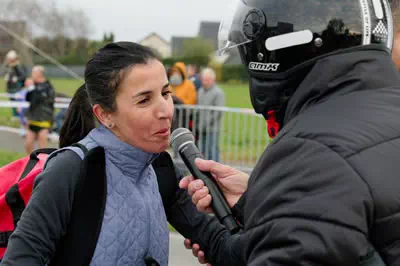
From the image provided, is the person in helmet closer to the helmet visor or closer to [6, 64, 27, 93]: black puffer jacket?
the helmet visor

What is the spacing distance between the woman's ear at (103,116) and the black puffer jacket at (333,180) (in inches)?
37.2

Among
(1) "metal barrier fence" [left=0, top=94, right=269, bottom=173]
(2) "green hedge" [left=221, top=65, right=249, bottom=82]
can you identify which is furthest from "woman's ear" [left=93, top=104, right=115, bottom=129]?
(2) "green hedge" [left=221, top=65, right=249, bottom=82]

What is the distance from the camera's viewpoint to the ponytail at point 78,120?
230 cm

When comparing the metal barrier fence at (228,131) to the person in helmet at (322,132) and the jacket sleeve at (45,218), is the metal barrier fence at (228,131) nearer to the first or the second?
the jacket sleeve at (45,218)

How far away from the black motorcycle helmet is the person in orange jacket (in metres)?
7.51

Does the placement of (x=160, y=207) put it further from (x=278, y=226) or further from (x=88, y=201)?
(x=278, y=226)

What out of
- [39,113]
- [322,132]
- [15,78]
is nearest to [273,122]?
[322,132]

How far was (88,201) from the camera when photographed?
74.3 inches

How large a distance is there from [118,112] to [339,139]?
1.08 metres

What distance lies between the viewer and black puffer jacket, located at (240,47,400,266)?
1083mm

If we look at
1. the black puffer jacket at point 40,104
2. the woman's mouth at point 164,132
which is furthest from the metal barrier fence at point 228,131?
the woman's mouth at point 164,132

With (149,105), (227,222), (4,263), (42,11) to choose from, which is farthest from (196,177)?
(42,11)

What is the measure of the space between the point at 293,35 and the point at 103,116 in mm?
955

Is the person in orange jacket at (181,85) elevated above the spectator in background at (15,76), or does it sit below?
above
